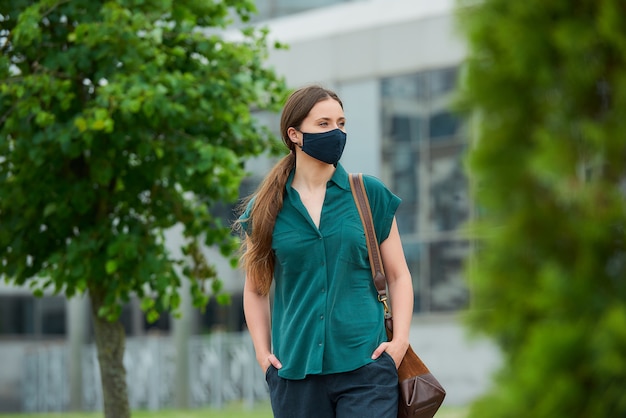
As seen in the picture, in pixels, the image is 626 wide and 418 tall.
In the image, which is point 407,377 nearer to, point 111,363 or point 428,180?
point 111,363

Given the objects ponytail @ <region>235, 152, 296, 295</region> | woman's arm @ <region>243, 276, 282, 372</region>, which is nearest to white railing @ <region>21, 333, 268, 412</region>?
woman's arm @ <region>243, 276, 282, 372</region>

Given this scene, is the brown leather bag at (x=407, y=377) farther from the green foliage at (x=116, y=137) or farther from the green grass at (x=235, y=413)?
the green grass at (x=235, y=413)

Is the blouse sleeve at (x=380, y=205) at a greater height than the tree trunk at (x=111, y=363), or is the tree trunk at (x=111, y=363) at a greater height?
the blouse sleeve at (x=380, y=205)

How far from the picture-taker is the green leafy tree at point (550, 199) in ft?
7.70

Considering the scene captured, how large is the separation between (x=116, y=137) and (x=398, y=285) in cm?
386

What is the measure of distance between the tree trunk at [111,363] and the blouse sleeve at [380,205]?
4.32 meters

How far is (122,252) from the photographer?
8203mm

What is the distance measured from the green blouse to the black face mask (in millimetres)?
189

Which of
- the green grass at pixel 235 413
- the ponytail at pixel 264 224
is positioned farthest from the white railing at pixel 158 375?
the ponytail at pixel 264 224

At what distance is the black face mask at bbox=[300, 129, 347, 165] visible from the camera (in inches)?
190

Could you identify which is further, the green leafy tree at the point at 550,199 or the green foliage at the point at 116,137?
the green foliage at the point at 116,137

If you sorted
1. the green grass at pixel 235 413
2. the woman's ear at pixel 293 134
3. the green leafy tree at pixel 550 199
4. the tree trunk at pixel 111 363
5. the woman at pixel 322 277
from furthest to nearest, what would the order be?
the green grass at pixel 235 413
the tree trunk at pixel 111 363
the woman's ear at pixel 293 134
the woman at pixel 322 277
the green leafy tree at pixel 550 199

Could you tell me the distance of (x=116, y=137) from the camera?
27.0ft

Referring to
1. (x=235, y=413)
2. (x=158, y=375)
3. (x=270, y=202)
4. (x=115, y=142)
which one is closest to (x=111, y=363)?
(x=115, y=142)
